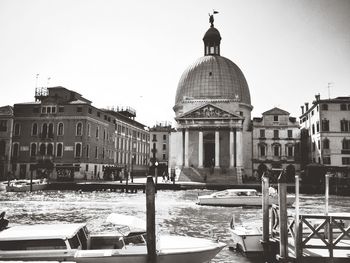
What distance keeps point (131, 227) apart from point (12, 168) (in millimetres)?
43136

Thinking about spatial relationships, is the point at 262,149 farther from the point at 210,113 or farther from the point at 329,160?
the point at 210,113

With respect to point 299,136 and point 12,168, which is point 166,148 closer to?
point 299,136

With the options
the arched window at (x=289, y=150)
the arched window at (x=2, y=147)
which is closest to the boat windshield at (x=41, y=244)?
the arched window at (x=2, y=147)

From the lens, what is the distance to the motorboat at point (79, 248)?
9148 mm

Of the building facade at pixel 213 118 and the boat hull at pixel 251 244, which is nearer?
the boat hull at pixel 251 244

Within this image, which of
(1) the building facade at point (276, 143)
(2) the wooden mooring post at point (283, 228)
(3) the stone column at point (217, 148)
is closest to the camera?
(2) the wooden mooring post at point (283, 228)

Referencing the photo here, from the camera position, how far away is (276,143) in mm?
57625

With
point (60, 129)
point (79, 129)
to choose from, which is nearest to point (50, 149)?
point (60, 129)

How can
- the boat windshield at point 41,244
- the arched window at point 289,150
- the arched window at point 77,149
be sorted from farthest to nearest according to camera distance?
the arched window at point 289,150 < the arched window at point 77,149 < the boat windshield at point 41,244

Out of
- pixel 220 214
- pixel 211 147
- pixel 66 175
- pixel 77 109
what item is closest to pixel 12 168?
pixel 66 175

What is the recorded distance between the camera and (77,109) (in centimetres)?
4812

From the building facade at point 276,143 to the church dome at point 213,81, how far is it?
5957mm

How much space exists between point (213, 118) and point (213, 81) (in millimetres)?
11155

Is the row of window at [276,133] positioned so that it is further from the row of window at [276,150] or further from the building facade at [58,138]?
the building facade at [58,138]
